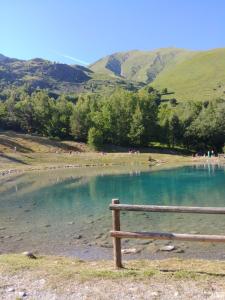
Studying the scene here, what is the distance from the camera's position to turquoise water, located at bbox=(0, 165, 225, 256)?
24.8 metres

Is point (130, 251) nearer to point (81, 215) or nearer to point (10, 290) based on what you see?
point (10, 290)

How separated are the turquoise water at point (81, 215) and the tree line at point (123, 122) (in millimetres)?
80004

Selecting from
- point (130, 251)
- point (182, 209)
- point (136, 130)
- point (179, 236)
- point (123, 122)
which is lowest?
point (130, 251)

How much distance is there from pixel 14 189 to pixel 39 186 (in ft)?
14.8

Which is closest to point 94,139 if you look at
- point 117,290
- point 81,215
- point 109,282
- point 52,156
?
point 52,156

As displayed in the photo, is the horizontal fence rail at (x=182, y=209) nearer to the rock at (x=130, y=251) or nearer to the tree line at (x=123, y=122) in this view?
the rock at (x=130, y=251)

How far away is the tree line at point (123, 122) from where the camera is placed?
142 metres

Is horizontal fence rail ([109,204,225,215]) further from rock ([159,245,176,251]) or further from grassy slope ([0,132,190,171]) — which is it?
grassy slope ([0,132,190,171])

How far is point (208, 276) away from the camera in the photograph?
1312 centimetres

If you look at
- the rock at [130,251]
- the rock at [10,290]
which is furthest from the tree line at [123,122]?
the rock at [10,290]

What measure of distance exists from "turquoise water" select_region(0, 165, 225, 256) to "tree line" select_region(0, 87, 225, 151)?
80.0 meters

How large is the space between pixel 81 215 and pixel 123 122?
11157 cm

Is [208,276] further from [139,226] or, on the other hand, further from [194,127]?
[194,127]

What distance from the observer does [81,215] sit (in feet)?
115
